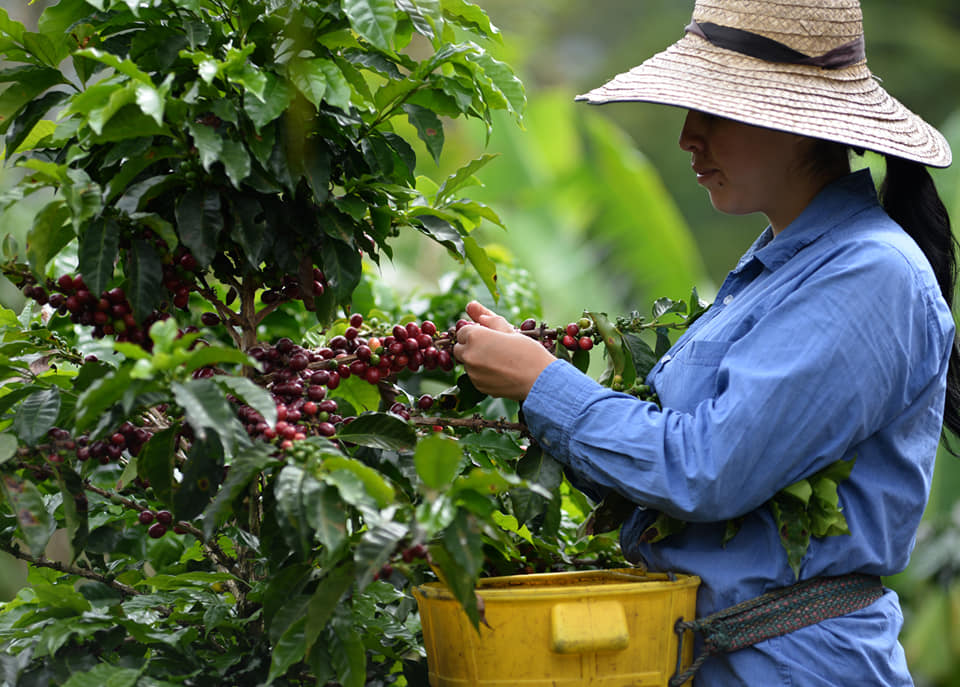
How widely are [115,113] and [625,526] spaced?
938mm

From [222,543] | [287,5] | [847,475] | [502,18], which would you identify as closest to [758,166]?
[847,475]

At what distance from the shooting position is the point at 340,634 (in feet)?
4.15

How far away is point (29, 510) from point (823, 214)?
1.18 meters

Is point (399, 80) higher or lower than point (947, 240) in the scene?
higher

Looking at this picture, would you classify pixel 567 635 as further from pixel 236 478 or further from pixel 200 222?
pixel 200 222

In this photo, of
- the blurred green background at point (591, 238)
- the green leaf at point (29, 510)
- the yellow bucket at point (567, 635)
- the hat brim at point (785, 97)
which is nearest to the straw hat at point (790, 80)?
the hat brim at point (785, 97)

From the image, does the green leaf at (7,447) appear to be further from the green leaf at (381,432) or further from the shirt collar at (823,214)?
the shirt collar at (823,214)

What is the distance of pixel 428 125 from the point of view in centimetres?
142

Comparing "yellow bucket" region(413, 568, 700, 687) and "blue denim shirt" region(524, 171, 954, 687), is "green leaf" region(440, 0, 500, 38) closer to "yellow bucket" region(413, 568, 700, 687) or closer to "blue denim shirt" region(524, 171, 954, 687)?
"blue denim shirt" region(524, 171, 954, 687)

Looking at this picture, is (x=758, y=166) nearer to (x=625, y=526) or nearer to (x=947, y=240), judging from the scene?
(x=947, y=240)

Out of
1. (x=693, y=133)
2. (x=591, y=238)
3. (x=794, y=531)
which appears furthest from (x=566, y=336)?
(x=591, y=238)

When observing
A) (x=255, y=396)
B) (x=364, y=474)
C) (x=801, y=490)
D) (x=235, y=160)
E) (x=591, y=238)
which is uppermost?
(x=235, y=160)

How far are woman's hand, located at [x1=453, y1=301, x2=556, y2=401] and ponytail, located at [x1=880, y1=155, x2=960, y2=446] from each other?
0.62m

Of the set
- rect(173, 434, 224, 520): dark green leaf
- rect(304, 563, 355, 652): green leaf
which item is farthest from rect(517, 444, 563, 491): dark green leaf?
rect(173, 434, 224, 520): dark green leaf
